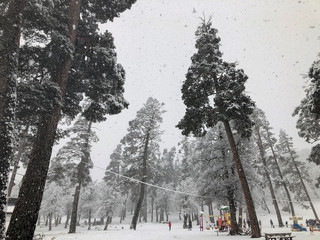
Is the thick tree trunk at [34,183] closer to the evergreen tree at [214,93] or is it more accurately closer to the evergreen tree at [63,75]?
the evergreen tree at [63,75]

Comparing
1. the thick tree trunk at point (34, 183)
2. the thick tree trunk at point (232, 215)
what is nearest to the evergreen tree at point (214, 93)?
the thick tree trunk at point (232, 215)

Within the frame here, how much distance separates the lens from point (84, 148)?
69.7 ft

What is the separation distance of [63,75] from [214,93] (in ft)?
32.2

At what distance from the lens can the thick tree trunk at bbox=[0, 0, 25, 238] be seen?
4914mm

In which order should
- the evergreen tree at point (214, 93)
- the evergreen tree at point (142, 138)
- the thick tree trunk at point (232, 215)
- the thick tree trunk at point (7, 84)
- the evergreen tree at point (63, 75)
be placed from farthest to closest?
the evergreen tree at point (142, 138)
the thick tree trunk at point (232, 215)
the evergreen tree at point (214, 93)
the evergreen tree at point (63, 75)
the thick tree trunk at point (7, 84)

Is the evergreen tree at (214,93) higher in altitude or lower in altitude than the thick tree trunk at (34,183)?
higher

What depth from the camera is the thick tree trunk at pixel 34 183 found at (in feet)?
16.4

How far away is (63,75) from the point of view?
23.7 feet

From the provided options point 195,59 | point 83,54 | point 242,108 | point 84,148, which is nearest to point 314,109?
point 242,108

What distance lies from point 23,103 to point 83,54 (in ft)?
10.8

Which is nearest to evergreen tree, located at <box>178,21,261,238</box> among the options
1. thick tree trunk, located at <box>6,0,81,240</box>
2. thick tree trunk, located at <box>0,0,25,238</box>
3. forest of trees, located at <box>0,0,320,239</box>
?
forest of trees, located at <box>0,0,320,239</box>

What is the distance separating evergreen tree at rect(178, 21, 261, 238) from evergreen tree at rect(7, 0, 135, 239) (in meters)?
5.83

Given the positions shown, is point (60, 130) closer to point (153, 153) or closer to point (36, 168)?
point (36, 168)

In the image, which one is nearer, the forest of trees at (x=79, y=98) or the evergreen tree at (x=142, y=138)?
the forest of trees at (x=79, y=98)
